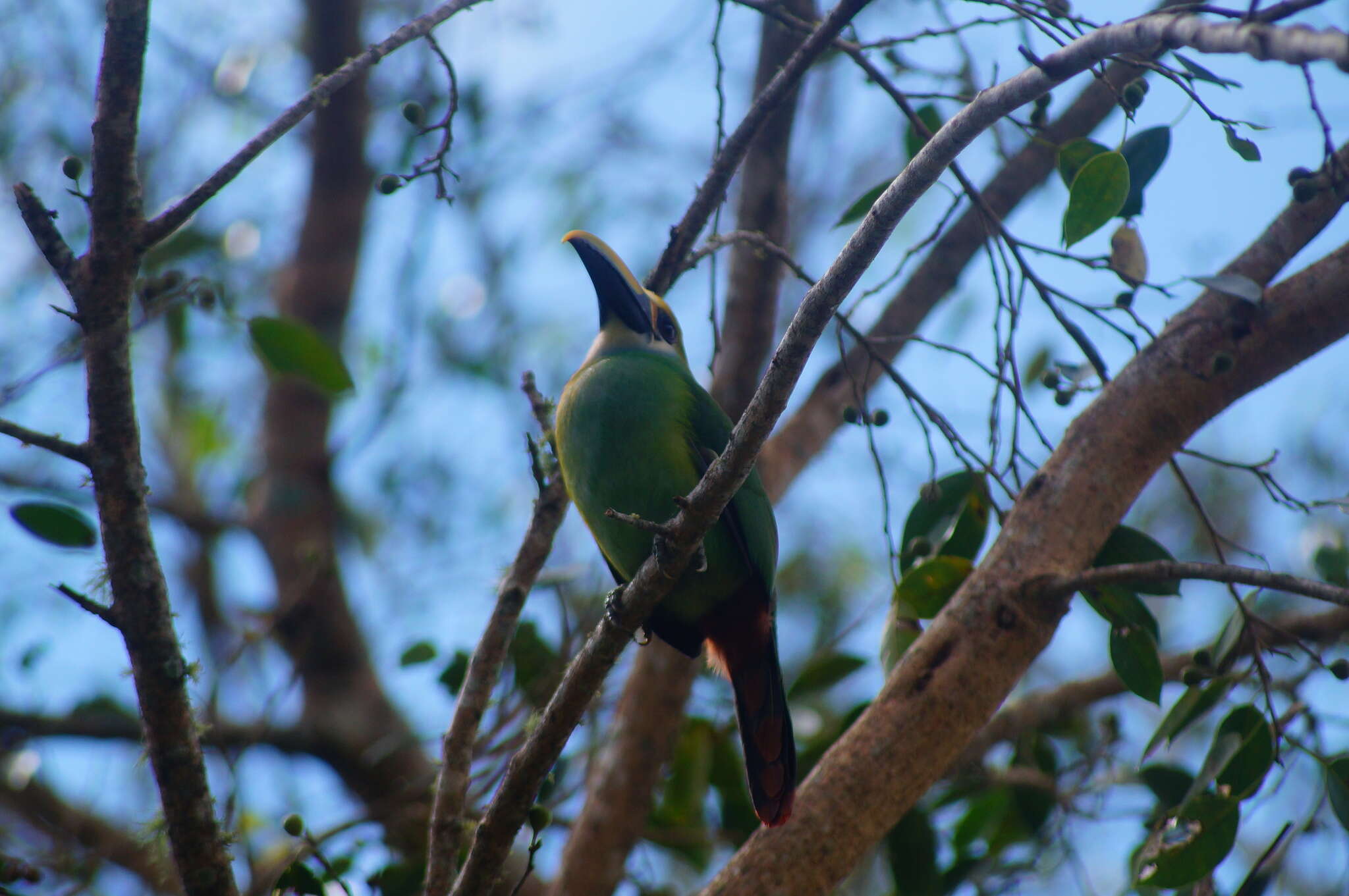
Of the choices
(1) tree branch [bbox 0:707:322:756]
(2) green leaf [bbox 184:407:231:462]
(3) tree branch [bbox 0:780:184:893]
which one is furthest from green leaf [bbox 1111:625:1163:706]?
(2) green leaf [bbox 184:407:231:462]

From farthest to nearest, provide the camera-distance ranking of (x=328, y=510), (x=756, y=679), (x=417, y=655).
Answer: (x=328, y=510) < (x=417, y=655) < (x=756, y=679)

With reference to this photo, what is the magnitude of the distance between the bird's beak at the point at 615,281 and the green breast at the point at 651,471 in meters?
0.50

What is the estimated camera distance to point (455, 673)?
10.7 ft

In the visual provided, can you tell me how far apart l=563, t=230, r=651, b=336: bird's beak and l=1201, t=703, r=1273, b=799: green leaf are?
1.89 m

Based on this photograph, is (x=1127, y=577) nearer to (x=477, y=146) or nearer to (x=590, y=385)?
(x=590, y=385)

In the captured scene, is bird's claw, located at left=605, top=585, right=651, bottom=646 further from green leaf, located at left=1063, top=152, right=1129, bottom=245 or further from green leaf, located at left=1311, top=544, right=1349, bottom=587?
green leaf, located at left=1311, top=544, right=1349, bottom=587

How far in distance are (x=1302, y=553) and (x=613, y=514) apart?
226cm

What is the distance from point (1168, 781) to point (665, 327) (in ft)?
6.41

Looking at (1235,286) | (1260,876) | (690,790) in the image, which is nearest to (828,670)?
(690,790)

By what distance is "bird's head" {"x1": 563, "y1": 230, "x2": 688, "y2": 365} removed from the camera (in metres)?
3.23

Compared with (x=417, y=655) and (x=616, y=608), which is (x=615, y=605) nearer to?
(x=616, y=608)

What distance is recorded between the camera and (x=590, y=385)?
2.76 m

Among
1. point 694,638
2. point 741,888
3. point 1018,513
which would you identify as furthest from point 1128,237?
point 741,888

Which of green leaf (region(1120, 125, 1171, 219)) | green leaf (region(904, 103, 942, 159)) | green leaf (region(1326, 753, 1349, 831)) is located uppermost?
green leaf (region(904, 103, 942, 159))
